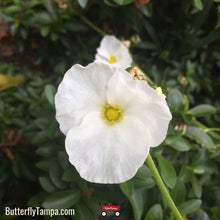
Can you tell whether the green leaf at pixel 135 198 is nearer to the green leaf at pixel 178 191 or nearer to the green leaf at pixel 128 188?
the green leaf at pixel 128 188

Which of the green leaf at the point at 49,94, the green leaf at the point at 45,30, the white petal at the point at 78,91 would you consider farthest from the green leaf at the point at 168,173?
the green leaf at the point at 45,30

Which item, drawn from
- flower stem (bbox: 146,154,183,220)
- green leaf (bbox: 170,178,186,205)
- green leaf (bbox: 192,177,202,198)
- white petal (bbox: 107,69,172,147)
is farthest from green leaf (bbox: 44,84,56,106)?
green leaf (bbox: 192,177,202,198)

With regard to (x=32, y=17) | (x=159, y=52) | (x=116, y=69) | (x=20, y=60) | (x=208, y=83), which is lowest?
(x=20, y=60)

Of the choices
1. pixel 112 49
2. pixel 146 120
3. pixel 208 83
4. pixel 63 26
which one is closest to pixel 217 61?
pixel 208 83

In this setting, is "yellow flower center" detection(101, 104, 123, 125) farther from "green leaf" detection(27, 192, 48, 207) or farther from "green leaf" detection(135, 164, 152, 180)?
"green leaf" detection(27, 192, 48, 207)

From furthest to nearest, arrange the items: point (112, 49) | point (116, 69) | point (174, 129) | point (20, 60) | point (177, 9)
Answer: point (20, 60)
point (177, 9)
point (112, 49)
point (174, 129)
point (116, 69)

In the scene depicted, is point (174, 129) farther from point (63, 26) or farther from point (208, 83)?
point (63, 26)
